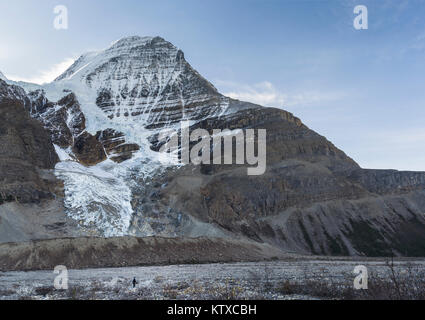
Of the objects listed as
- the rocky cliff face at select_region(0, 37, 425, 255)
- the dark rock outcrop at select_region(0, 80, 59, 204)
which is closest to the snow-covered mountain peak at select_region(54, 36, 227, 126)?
the rocky cliff face at select_region(0, 37, 425, 255)

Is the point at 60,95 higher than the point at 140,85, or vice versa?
the point at 140,85

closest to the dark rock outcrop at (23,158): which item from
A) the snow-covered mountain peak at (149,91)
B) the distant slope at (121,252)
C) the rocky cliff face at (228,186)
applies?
the rocky cliff face at (228,186)

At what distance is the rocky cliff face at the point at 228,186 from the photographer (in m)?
89.7

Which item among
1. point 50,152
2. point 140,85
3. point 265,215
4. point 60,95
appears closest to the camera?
point 265,215

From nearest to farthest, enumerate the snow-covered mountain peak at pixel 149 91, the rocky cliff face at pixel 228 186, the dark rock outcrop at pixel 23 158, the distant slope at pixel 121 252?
the distant slope at pixel 121 252
the dark rock outcrop at pixel 23 158
the rocky cliff face at pixel 228 186
the snow-covered mountain peak at pixel 149 91

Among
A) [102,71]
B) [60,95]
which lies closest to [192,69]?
[102,71]

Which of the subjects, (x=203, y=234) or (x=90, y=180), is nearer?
(x=203, y=234)

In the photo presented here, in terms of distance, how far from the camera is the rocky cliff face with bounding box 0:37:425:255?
89688mm

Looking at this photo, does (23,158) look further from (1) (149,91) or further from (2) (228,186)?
(1) (149,91)

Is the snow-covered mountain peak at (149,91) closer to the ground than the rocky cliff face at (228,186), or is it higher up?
higher up

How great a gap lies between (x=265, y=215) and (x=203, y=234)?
2415cm

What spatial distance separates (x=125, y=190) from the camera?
107 meters

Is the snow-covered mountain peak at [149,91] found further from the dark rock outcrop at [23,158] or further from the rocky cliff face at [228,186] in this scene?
the dark rock outcrop at [23,158]

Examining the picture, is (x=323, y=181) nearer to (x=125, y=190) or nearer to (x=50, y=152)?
(x=125, y=190)
